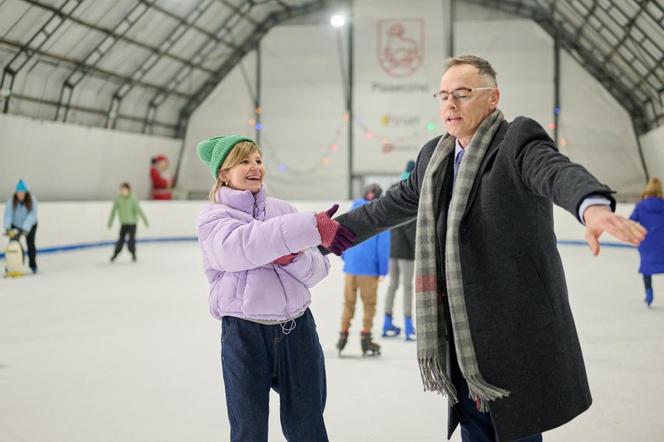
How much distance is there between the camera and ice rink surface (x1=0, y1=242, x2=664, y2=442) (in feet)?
11.4

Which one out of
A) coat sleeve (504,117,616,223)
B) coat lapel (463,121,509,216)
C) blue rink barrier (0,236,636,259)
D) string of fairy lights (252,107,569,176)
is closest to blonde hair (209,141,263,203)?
coat lapel (463,121,509,216)

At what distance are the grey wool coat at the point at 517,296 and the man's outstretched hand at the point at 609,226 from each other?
0.33 metres

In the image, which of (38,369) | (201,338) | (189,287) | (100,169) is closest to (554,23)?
(100,169)

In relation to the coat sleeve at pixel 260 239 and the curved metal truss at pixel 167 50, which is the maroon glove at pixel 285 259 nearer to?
the coat sleeve at pixel 260 239

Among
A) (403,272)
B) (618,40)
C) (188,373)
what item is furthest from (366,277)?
(618,40)

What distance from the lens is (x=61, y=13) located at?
1314 centimetres

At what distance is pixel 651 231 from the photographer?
278 inches

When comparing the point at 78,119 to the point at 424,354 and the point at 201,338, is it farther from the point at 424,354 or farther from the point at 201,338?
the point at 424,354

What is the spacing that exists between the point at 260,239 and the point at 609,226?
98cm

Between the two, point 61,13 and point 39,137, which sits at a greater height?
point 61,13

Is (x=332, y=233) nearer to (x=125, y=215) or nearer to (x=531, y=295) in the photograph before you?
(x=531, y=295)

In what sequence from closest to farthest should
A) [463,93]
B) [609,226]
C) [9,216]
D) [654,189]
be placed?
[609,226] → [463,93] → [654,189] → [9,216]

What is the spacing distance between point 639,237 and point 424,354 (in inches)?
30.6

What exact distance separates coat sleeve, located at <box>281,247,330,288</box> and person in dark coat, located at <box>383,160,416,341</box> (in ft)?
11.3
